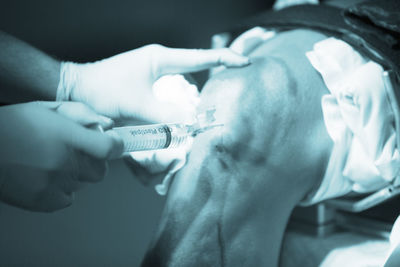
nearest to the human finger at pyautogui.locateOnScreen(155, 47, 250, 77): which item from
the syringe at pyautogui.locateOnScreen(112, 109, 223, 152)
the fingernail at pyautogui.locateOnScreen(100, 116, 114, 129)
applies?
the syringe at pyautogui.locateOnScreen(112, 109, 223, 152)

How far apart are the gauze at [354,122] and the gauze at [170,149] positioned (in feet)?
0.95

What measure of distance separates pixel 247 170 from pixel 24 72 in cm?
49

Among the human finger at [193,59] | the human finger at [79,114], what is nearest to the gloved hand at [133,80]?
the human finger at [193,59]

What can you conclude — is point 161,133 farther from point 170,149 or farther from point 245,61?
point 245,61

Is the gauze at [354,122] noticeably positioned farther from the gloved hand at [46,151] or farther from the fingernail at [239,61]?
the gloved hand at [46,151]

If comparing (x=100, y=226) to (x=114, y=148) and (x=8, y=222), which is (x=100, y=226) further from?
(x=114, y=148)

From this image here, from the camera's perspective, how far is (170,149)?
87 cm

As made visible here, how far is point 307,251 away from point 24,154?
68 centimetres

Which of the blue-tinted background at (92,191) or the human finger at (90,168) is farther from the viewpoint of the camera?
the blue-tinted background at (92,191)

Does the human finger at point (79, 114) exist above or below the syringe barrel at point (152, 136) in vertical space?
above

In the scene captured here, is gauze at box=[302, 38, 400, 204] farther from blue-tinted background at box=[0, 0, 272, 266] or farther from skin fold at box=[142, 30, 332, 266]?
blue-tinted background at box=[0, 0, 272, 266]

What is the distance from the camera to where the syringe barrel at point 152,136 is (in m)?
0.71

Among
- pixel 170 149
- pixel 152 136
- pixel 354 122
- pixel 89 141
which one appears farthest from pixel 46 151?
pixel 354 122

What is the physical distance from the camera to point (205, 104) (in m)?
0.87
